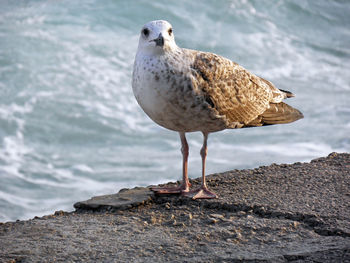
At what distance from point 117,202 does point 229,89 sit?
126cm

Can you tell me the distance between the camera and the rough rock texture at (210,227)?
11.9 feet

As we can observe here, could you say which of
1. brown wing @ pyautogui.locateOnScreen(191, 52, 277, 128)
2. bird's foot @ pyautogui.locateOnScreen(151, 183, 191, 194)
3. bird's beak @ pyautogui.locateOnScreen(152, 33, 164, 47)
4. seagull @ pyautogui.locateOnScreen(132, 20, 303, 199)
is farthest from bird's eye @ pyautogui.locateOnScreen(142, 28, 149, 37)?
bird's foot @ pyautogui.locateOnScreen(151, 183, 191, 194)

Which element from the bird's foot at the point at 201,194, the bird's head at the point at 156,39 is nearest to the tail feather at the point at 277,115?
the bird's foot at the point at 201,194

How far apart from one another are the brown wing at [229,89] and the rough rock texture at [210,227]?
0.57 m

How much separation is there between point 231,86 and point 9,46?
33.6 feet

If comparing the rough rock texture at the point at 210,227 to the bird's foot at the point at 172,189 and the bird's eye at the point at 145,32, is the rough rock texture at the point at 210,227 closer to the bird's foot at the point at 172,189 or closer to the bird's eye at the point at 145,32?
the bird's foot at the point at 172,189

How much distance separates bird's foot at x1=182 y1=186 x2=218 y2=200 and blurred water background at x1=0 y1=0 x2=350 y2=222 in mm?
4753

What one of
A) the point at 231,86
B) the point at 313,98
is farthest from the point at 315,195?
the point at 313,98

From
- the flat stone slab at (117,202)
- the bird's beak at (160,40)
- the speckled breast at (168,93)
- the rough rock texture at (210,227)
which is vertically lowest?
the rough rock texture at (210,227)

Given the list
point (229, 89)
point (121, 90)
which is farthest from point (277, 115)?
point (121, 90)

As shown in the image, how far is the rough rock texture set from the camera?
362 centimetres

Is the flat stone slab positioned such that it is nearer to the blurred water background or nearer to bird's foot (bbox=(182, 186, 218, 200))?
bird's foot (bbox=(182, 186, 218, 200))

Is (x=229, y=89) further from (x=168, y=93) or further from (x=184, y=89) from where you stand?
(x=168, y=93)

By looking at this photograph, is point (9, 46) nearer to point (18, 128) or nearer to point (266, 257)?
point (18, 128)
